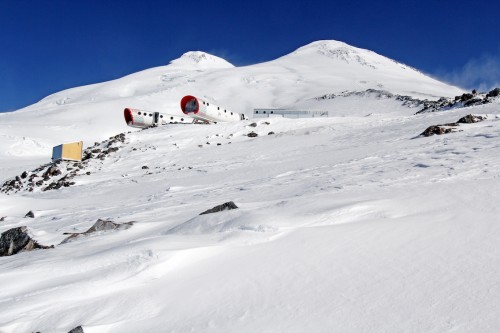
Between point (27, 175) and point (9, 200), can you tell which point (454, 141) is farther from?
point (27, 175)

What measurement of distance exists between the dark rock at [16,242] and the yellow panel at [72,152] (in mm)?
18302

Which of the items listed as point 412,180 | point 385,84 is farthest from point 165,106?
point 412,180

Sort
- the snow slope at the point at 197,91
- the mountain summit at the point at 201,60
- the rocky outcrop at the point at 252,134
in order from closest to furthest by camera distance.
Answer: the rocky outcrop at the point at 252,134 → the snow slope at the point at 197,91 → the mountain summit at the point at 201,60

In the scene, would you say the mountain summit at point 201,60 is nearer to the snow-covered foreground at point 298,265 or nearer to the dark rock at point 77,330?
the snow-covered foreground at point 298,265

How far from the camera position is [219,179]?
15.8 meters

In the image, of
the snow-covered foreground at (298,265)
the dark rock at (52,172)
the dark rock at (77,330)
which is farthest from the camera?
the dark rock at (52,172)

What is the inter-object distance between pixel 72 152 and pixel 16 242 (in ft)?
62.4

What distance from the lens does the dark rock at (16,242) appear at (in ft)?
25.4

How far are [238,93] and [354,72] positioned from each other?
37872 mm

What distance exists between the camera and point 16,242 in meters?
8.01

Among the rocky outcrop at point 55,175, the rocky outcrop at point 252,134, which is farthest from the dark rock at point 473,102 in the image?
the rocky outcrop at point 55,175

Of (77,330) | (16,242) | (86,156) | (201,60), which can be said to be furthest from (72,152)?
(201,60)

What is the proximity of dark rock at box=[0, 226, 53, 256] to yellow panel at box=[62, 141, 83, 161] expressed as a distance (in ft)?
60.0

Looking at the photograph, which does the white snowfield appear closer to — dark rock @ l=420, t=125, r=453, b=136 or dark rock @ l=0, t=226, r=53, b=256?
dark rock @ l=0, t=226, r=53, b=256
